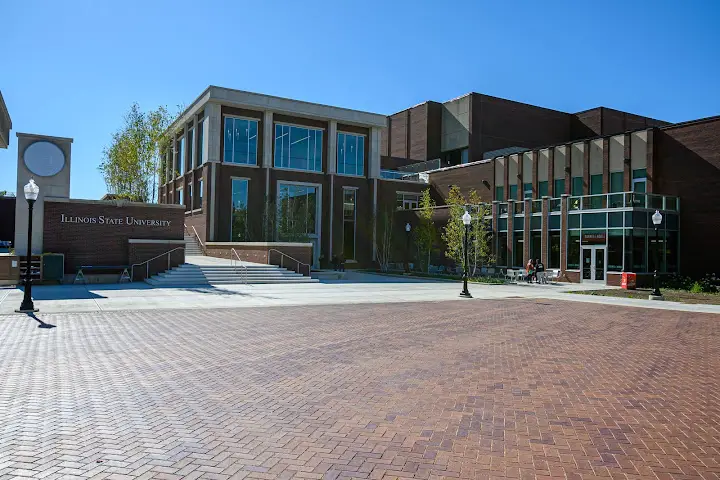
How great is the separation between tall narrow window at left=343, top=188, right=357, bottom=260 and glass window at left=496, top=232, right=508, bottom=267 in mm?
13225

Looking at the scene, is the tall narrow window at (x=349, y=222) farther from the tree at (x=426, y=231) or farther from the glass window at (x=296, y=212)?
the tree at (x=426, y=231)

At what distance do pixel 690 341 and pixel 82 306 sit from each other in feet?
53.9

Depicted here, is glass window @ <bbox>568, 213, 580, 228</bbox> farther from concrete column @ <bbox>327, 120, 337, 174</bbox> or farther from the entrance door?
concrete column @ <bbox>327, 120, 337, 174</bbox>

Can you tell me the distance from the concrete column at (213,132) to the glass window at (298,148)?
486cm

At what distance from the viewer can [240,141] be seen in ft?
137

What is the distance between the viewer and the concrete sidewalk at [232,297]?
16.5 metres

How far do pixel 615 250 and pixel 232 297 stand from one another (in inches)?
902

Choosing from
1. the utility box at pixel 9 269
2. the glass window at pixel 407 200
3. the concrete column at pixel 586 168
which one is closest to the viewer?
the utility box at pixel 9 269

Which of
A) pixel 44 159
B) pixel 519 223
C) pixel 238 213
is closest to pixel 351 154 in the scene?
pixel 238 213

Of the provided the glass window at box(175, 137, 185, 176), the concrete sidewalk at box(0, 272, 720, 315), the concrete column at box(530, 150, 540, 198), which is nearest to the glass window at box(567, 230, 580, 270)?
the concrete column at box(530, 150, 540, 198)

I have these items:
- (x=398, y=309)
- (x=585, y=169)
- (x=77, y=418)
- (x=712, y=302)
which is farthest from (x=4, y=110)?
(x=585, y=169)

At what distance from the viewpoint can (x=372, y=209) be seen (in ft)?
154

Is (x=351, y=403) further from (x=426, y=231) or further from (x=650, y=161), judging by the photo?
(x=426, y=231)

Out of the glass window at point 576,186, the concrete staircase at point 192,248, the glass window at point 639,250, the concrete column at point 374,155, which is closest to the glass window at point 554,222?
the glass window at point 576,186
